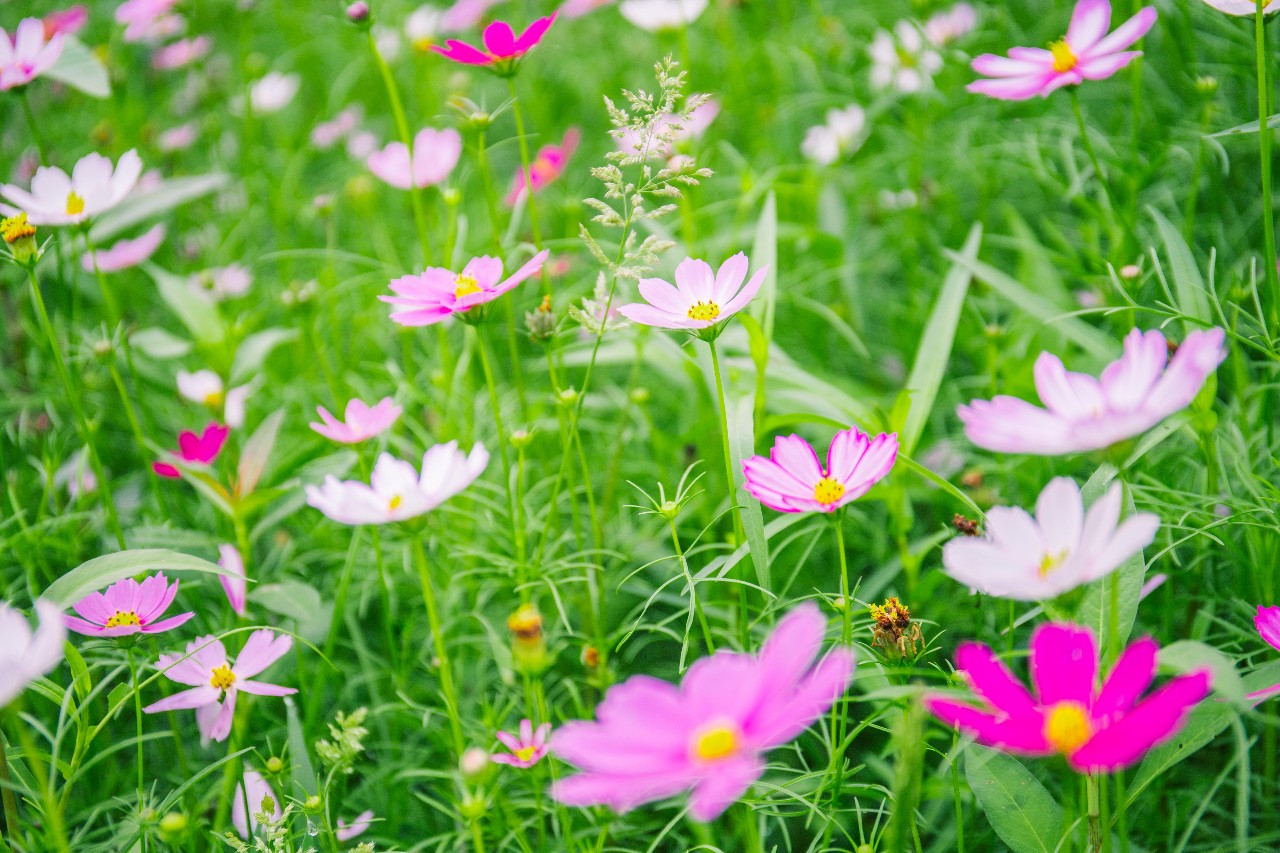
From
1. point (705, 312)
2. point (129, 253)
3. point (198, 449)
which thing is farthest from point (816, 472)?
point (129, 253)

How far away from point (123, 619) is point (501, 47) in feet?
1.94

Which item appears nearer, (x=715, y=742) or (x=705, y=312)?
(x=715, y=742)

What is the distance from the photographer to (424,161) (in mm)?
1261

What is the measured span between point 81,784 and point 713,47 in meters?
1.71

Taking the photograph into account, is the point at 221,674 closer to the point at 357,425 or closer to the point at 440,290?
the point at 357,425

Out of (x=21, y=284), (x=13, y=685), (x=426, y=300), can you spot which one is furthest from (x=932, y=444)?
(x=21, y=284)

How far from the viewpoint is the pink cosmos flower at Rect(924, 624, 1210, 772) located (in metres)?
0.45

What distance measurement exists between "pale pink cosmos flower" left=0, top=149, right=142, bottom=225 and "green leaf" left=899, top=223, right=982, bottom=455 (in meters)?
0.83

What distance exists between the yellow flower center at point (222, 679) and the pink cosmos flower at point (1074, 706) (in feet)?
1.99

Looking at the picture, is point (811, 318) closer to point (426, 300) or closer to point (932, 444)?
point (932, 444)

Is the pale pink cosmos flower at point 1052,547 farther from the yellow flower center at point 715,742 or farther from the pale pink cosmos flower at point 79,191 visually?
the pale pink cosmos flower at point 79,191

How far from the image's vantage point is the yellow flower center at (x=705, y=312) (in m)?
0.74

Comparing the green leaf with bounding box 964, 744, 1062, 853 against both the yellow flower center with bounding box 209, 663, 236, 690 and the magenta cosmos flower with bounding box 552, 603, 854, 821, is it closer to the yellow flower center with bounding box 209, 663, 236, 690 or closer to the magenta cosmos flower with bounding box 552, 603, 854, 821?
the magenta cosmos flower with bounding box 552, 603, 854, 821

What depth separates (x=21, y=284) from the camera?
1.52m
